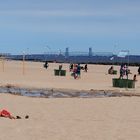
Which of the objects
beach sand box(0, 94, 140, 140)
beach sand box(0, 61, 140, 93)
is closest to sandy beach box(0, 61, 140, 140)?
beach sand box(0, 94, 140, 140)

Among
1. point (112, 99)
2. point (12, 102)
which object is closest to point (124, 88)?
point (112, 99)

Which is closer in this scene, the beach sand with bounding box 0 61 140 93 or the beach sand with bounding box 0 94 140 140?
the beach sand with bounding box 0 94 140 140

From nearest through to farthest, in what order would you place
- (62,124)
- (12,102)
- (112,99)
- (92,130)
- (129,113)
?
(92,130) → (62,124) → (129,113) → (12,102) → (112,99)

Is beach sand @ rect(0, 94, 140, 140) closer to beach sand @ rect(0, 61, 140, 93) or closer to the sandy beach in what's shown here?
the sandy beach

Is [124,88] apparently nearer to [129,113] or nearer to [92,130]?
[129,113]

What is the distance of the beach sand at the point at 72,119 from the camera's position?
12781mm

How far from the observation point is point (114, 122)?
50.4 ft

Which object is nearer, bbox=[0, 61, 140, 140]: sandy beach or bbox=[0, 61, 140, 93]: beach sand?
bbox=[0, 61, 140, 140]: sandy beach

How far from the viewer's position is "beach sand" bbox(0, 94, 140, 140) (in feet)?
41.9

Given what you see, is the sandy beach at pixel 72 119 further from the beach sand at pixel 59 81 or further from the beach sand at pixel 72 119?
the beach sand at pixel 59 81

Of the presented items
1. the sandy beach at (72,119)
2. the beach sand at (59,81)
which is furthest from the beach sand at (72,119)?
the beach sand at (59,81)

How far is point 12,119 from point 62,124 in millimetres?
1637

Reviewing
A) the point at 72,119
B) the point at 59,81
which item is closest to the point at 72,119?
the point at 72,119

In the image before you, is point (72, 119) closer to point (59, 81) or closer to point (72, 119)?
point (72, 119)
